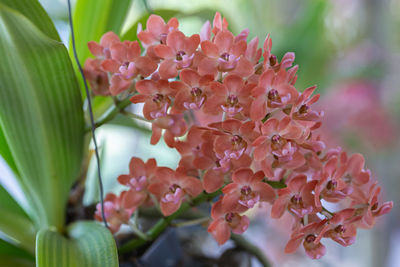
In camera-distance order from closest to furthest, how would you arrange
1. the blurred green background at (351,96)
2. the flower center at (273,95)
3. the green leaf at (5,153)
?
the flower center at (273,95) → the green leaf at (5,153) → the blurred green background at (351,96)

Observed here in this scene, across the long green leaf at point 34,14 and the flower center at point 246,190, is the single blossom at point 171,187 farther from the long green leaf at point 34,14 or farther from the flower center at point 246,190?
the long green leaf at point 34,14

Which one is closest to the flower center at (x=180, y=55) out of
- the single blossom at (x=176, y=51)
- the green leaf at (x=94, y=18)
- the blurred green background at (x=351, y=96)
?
the single blossom at (x=176, y=51)

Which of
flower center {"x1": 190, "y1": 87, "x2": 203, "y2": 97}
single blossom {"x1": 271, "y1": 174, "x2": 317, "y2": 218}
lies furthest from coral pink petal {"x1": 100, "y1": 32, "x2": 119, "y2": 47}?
single blossom {"x1": 271, "y1": 174, "x2": 317, "y2": 218}

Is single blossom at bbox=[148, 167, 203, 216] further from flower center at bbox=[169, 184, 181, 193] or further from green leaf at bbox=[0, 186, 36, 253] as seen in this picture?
green leaf at bbox=[0, 186, 36, 253]

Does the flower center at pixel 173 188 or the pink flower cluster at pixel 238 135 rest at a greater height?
the pink flower cluster at pixel 238 135

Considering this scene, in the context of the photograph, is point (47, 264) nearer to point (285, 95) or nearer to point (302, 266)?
point (285, 95)

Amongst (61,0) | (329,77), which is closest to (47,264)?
(61,0)
